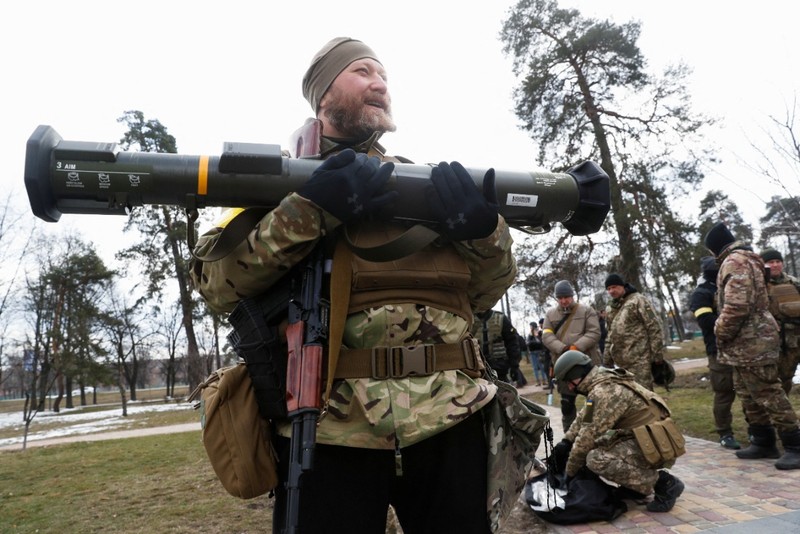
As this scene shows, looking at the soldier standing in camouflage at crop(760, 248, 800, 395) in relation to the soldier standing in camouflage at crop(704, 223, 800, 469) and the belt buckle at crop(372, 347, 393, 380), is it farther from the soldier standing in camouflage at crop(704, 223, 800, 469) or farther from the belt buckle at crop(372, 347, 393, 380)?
the belt buckle at crop(372, 347, 393, 380)

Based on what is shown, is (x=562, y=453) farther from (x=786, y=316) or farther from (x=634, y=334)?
(x=786, y=316)

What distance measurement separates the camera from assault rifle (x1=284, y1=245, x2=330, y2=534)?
45.1 inches

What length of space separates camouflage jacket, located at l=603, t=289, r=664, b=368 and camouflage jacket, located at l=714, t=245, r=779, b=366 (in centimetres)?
97

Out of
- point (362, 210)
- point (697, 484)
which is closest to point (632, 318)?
point (697, 484)

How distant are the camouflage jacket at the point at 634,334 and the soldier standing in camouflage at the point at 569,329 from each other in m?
0.27

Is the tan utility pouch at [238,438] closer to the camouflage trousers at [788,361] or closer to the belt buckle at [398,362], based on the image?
the belt buckle at [398,362]

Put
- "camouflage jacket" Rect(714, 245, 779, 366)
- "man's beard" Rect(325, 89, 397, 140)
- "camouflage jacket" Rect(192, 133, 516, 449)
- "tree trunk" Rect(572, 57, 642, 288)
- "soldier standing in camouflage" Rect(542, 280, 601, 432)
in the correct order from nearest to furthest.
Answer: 1. "camouflage jacket" Rect(192, 133, 516, 449)
2. "man's beard" Rect(325, 89, 397, 140)
3. "camouflage jacket" Rect(714, 245, 779, 366)
4. "soldier standing in camouflage" Rect(542, 280, 601, 432)
5. "tree trunk" Rect(572, 57, 642, 288)

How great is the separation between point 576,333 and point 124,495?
18.4ft

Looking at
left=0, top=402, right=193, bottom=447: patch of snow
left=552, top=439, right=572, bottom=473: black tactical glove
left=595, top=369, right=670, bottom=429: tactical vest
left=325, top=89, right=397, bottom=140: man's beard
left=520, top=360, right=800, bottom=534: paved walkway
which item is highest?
left=325, top=89, right=397, bottom=140: man's beard

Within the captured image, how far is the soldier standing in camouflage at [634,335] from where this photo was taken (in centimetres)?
608

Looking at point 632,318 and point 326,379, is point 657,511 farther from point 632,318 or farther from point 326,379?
point 326,379

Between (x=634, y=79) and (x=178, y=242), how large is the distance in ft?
63.4

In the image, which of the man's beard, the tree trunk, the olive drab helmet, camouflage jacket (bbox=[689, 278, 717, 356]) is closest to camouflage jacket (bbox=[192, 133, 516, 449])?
the man's beard

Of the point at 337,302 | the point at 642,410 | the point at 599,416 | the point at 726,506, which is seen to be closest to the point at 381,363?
the point at 337,302
